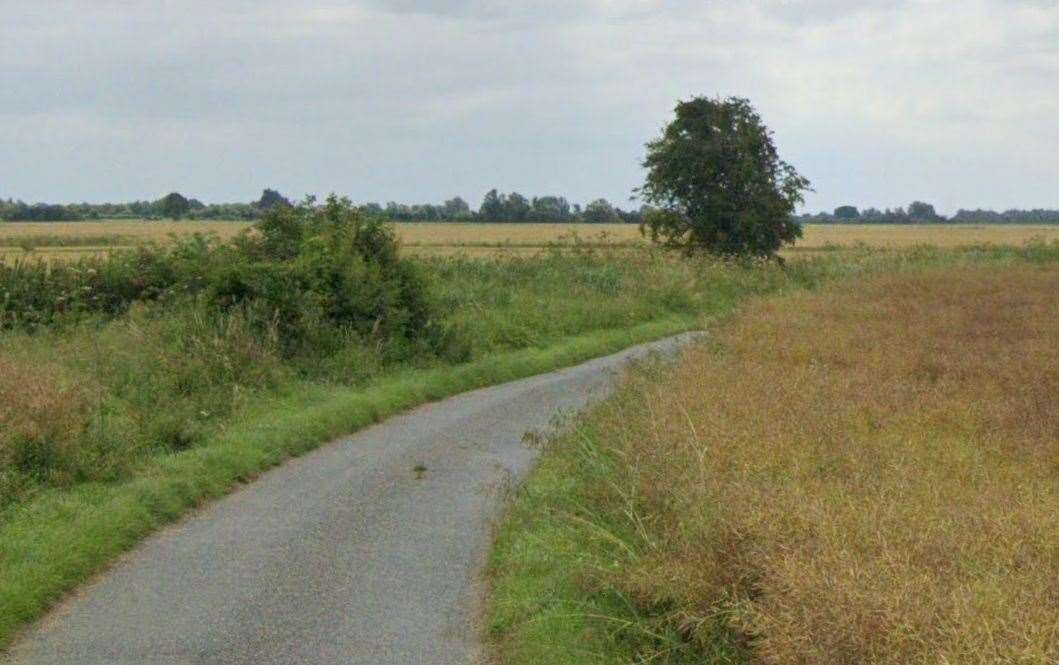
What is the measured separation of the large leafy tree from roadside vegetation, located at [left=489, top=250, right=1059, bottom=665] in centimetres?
3492

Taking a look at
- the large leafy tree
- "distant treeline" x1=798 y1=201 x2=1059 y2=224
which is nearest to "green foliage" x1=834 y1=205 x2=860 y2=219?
"distant treeline" x1=798 y1=201 x2=1059 y2=224

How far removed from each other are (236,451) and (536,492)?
13.7ft

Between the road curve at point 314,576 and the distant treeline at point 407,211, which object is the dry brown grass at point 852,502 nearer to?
the road curve at point 314,576

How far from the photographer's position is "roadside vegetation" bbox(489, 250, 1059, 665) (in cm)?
569

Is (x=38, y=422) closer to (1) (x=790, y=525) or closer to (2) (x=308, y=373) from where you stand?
(2) (x=308, y=373)

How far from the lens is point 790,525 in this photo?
686cm

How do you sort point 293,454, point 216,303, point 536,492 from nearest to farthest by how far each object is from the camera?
point 536,492 → point 293,454 → point 216,303

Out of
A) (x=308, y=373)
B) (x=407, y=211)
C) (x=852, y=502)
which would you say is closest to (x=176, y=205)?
(x=407, y=211)

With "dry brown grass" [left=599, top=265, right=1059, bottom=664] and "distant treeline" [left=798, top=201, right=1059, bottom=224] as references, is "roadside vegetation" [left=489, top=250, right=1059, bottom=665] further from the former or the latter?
"distant treeline" [left=798, top=201, right=1059, bottom=224]

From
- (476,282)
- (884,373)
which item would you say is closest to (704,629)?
(884,373)

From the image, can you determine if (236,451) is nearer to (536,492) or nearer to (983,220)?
(536,492)

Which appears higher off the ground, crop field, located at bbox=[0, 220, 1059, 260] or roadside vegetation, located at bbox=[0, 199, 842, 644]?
roadside vegetation, located at bbox=[0, 199, 842, 644]

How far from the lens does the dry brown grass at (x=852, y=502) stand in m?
5.60

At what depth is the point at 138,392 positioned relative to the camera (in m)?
16.4
